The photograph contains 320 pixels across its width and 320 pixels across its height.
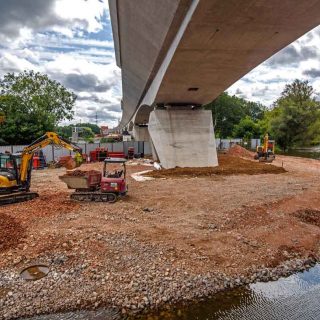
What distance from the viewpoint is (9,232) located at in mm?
8398

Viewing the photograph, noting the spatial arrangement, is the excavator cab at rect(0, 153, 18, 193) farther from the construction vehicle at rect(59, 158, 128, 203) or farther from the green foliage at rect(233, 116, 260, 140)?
the green foliage at rect(233, 116, 260, 140)

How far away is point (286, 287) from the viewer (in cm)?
650

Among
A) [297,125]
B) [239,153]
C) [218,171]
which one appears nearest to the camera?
[218,171]

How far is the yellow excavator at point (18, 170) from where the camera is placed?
1155 cm

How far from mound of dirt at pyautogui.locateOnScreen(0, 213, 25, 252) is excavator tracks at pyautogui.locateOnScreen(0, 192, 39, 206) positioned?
188 cm

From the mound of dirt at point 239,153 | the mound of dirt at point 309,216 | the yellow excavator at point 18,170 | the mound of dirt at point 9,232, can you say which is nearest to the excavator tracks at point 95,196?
the yellow excavator at point 18,170

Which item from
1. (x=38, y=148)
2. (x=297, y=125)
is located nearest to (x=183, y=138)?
(x=38, y=148)

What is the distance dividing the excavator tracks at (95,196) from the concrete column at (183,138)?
1037 centimetres

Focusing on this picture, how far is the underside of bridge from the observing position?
990 centimetres

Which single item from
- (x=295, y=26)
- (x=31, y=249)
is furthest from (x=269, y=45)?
(x=31, y=249)

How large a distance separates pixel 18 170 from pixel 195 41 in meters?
8.70

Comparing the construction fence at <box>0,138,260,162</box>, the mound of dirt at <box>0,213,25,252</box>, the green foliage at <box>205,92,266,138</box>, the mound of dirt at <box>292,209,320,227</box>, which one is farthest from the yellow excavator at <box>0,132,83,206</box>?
the green foliage at <box>205,92,266,138</box>

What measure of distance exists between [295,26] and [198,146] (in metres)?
12.9

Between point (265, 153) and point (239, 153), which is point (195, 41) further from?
point (239, 153)
